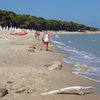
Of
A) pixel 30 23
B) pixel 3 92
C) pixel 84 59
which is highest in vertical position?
pixel 3 92

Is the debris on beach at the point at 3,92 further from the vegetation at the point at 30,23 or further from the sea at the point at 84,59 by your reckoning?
the vegetation at the point at 30,23

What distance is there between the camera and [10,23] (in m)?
101

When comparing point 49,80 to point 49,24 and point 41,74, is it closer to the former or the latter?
point 41,74

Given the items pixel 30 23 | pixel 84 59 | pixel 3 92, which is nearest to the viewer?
pixel 3 92

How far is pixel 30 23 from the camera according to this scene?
122 metres

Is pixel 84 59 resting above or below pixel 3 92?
below

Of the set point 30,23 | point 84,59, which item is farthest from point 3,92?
point 30,23

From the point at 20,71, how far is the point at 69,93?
413 cm

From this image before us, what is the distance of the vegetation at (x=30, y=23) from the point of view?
10005 centimetres

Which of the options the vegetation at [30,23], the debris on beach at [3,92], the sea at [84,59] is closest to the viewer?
the debris on beach at [3,92]

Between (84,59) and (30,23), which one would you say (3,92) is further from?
(30,23)

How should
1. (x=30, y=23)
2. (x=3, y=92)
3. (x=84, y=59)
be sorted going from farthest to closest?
(x=30, y=23) < (x=84, y=59) < (x=3, y=92)

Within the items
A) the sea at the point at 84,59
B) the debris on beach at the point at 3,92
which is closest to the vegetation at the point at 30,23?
the sea at the point at 84,59

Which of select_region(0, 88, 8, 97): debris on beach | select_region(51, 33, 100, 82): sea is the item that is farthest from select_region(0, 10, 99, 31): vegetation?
select_region(0, 88, 8, 97): debris on beach
